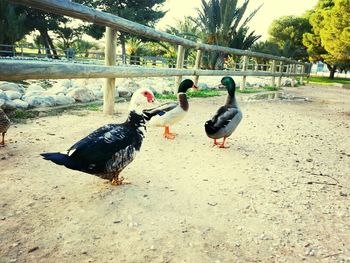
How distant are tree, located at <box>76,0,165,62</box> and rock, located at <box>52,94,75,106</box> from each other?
2387 centimetres

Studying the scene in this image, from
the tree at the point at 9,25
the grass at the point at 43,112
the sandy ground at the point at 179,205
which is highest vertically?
the tree at the point at 9,25

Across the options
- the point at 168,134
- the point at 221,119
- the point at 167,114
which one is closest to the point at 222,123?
the point at 221,119

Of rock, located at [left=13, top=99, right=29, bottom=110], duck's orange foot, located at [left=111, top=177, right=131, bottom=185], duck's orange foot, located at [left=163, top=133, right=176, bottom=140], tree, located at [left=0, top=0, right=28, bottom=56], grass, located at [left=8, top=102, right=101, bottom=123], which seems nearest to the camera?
duck's orange foot, located at [left=111, top=177, right=131, bottom=185]

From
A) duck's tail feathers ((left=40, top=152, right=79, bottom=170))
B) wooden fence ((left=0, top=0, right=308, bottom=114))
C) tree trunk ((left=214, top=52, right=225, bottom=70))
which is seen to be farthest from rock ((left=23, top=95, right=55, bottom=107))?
tree trunk ((left=214, top=52, right=225, bottom=70))

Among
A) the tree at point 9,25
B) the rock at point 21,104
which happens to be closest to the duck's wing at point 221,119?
the rock at point 21,104

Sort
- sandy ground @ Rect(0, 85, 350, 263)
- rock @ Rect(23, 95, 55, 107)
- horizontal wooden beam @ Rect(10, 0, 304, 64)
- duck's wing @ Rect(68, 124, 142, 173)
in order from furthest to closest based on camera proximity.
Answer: rock @ Rect(23, 95, 55, 107) < horizontal wooden beam @ Rect(10, 0, 304, 64) < duck's wing @ Rect(68, 124, 142, 173) < sandy ground @ Rect(0, 85, 350, 263)

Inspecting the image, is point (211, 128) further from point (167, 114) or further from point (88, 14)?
point (88, 14)

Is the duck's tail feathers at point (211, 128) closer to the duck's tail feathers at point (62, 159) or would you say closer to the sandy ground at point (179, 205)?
the sandy ground at point (179, 205)

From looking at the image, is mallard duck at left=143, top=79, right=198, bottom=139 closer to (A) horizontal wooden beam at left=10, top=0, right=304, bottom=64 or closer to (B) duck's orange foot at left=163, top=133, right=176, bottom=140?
(B) duck's orange foot at left=163, top=133, right=176, bottom=140

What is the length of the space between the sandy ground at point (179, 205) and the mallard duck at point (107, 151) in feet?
0.73

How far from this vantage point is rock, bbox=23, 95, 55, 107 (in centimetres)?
534

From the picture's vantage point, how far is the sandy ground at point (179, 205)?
191 centimetres

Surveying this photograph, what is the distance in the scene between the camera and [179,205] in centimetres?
246

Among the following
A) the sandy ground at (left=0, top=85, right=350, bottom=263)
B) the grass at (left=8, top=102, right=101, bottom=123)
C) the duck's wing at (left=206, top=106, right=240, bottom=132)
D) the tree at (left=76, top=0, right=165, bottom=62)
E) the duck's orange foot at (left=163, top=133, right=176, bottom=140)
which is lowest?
the sandy ground at (left=0, top=85, right=350, bottom=263)
